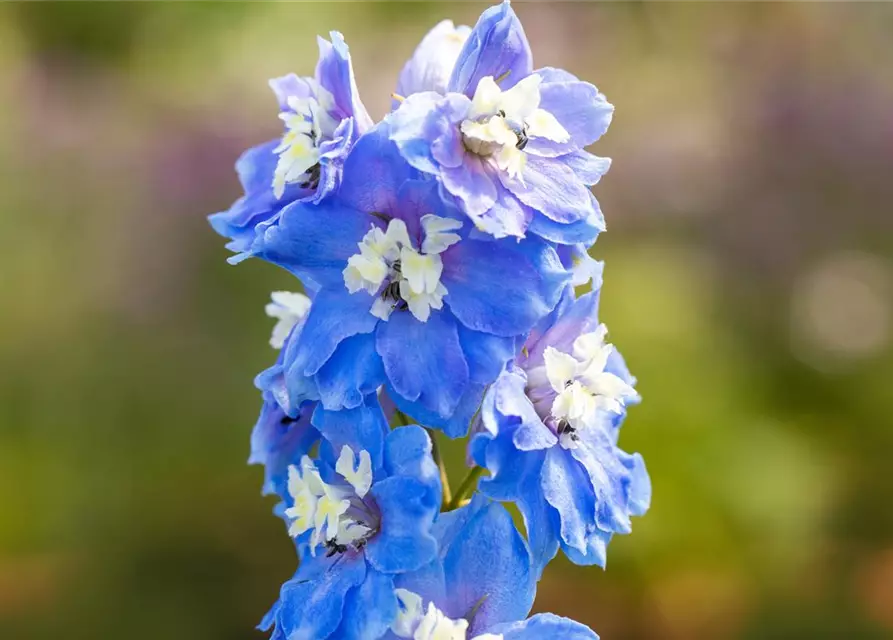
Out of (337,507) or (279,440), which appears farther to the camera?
(279,440)

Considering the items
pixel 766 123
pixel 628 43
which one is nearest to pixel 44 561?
pixel 766 123

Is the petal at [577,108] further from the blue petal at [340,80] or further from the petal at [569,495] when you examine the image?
the petal at [569,495]

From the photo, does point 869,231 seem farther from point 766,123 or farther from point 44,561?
point 44,561

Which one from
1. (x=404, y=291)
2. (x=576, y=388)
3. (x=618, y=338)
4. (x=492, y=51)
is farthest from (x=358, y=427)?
(x=618, y=338)

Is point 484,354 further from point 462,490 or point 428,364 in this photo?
point 462,490

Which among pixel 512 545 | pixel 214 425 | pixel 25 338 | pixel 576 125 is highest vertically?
pixel 576 125
